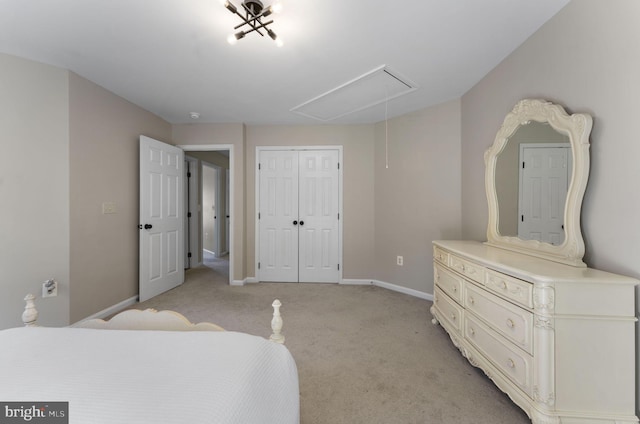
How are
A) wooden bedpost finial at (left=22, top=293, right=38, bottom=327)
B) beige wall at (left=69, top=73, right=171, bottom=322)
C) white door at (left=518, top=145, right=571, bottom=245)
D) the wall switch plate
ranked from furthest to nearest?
the wall switch plate
beige wall at (left=69, top=73, right=171, bottom=322)
white door at (left=518, top=145, right=571, bottom=245)
wooden bedpost finial at (left=22, top=293, right=38, bottom=327)

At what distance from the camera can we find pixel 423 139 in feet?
10.6

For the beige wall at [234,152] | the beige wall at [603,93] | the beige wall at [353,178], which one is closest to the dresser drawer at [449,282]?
the beige wall at [603,93]

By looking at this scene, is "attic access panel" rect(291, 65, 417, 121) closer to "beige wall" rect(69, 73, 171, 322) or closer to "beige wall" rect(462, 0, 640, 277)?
"beige wall" rect(462, 0, 640, 277)

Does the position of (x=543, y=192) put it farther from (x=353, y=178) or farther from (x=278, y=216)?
(x=278, y=216)

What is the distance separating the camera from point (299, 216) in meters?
3.89

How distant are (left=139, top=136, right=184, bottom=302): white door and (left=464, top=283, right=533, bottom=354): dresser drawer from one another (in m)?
3.52

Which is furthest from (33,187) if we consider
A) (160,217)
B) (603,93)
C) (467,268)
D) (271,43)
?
(603,93)

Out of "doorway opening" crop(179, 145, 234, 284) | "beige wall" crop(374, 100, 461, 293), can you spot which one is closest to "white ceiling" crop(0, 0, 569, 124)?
"beige wall" crop(374, 100, 461, 293)

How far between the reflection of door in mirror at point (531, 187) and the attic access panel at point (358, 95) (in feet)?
3.87

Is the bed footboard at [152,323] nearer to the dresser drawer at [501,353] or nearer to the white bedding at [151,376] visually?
the white bedding at [151,376]

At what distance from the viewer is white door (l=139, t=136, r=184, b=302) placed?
10.3ft

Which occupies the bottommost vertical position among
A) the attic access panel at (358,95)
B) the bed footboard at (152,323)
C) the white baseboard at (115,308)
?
the white baseboard at (115,308)

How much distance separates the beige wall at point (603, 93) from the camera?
1298 millimetres

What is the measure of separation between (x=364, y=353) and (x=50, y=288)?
2.77 metres
